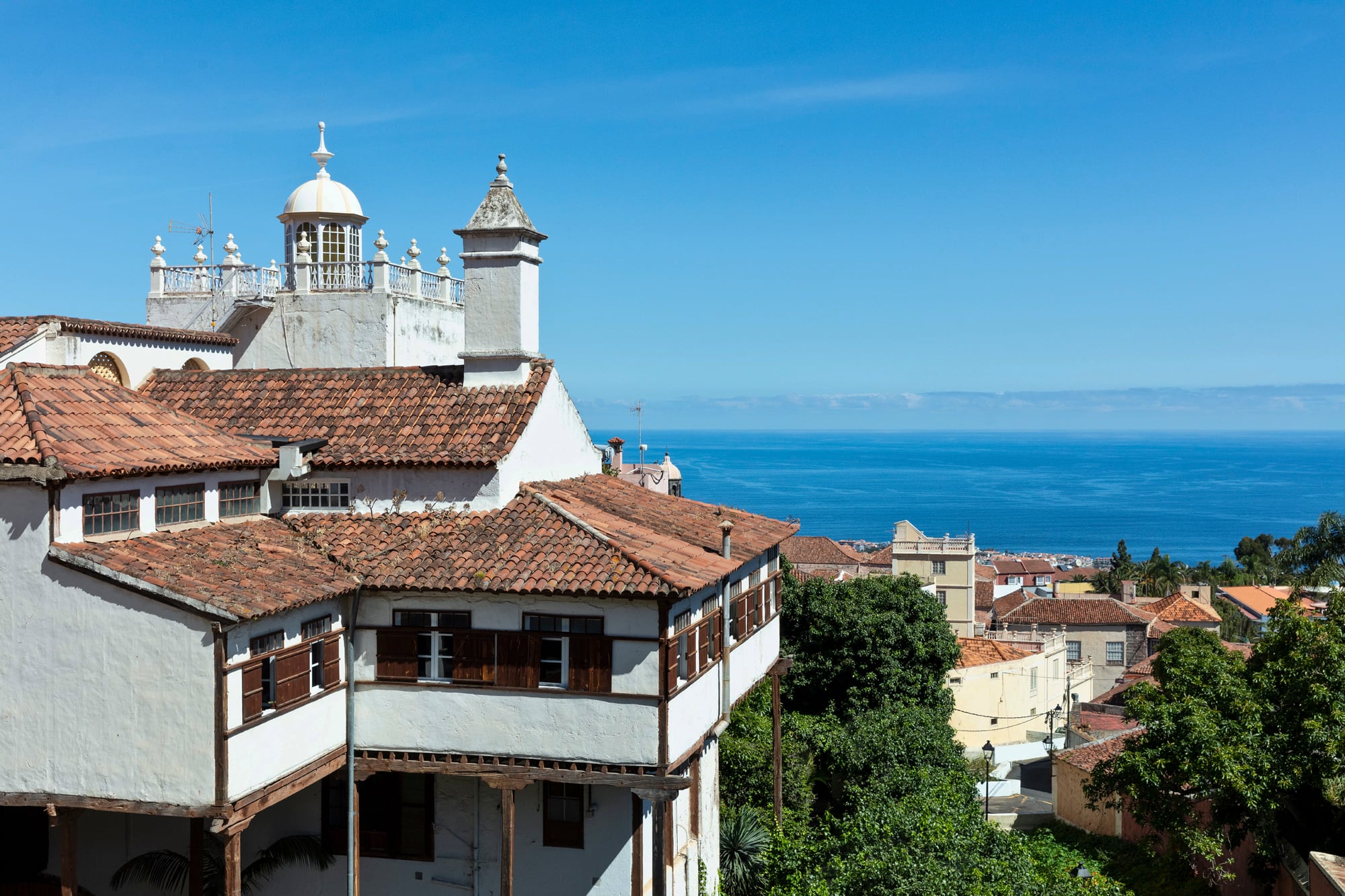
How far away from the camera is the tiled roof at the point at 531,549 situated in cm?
1817

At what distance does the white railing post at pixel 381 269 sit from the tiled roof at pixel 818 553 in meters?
68.9

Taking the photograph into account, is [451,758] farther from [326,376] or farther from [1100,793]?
[1100,793]

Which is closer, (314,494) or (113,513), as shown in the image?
(113,513)

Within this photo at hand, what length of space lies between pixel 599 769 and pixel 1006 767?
37.9m

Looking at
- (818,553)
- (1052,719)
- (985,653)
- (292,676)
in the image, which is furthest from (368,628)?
(818,553)

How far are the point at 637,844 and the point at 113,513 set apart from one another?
9761 millimetres

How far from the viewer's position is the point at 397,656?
19.2 meters

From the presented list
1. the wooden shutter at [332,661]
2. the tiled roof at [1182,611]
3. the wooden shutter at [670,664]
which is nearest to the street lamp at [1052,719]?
the tiled roof at [1182,611]

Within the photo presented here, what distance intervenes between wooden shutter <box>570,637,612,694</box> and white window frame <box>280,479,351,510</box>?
18.3 ft

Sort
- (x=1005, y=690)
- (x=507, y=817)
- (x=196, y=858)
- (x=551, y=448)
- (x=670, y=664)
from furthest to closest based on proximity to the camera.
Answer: (x=1005, y=690)
(x=551, y=448)
(x=507, y=817)
(x=670, y=664)
(x=196, y=858)

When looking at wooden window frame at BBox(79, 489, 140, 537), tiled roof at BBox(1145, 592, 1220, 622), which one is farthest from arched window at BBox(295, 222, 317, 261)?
tiled roof at BBox(1145, 592, 1220, 622)

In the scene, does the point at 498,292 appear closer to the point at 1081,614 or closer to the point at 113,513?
the point at 113,513

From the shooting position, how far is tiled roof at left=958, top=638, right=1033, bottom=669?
187 feet

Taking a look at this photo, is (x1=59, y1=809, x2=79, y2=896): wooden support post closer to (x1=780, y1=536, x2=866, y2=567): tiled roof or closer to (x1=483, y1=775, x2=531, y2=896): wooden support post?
(x1=483, y1=775, x2=531, y2=896): wooden support post
